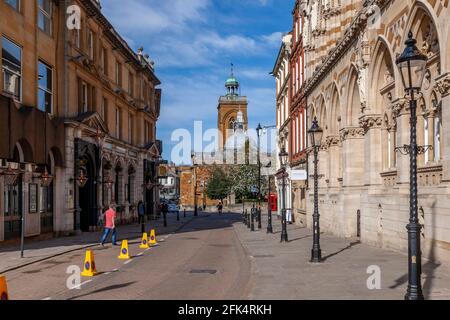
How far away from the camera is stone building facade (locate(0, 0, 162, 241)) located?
76.8 feet

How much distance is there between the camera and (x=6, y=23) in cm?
2284

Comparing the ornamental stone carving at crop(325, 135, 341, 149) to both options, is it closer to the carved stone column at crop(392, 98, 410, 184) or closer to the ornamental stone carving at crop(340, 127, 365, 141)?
the ornamental stone carving at crop(340, 127, 365, 141)

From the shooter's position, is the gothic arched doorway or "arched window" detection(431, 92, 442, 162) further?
the gothic arched doorway

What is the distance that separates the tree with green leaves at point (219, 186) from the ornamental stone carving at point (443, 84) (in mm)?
79664

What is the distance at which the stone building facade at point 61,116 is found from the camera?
76.8ft

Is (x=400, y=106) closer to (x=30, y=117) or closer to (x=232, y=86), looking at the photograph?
(x=30, y=117)

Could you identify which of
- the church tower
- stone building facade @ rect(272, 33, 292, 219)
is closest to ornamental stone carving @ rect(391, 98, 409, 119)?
stone building facade @ rect(272, 33, 292, 219)

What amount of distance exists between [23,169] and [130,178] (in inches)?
858

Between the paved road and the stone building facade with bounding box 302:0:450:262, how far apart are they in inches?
201

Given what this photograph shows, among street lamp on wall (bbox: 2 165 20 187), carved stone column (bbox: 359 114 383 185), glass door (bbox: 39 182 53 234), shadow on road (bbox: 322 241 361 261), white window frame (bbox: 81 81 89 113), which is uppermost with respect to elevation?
white window frame (bbox: 81 81 89 113)

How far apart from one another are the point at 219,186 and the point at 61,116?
67235 millimetres

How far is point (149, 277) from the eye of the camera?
1470 centimetres

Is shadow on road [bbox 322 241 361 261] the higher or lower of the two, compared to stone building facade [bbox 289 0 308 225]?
lower
